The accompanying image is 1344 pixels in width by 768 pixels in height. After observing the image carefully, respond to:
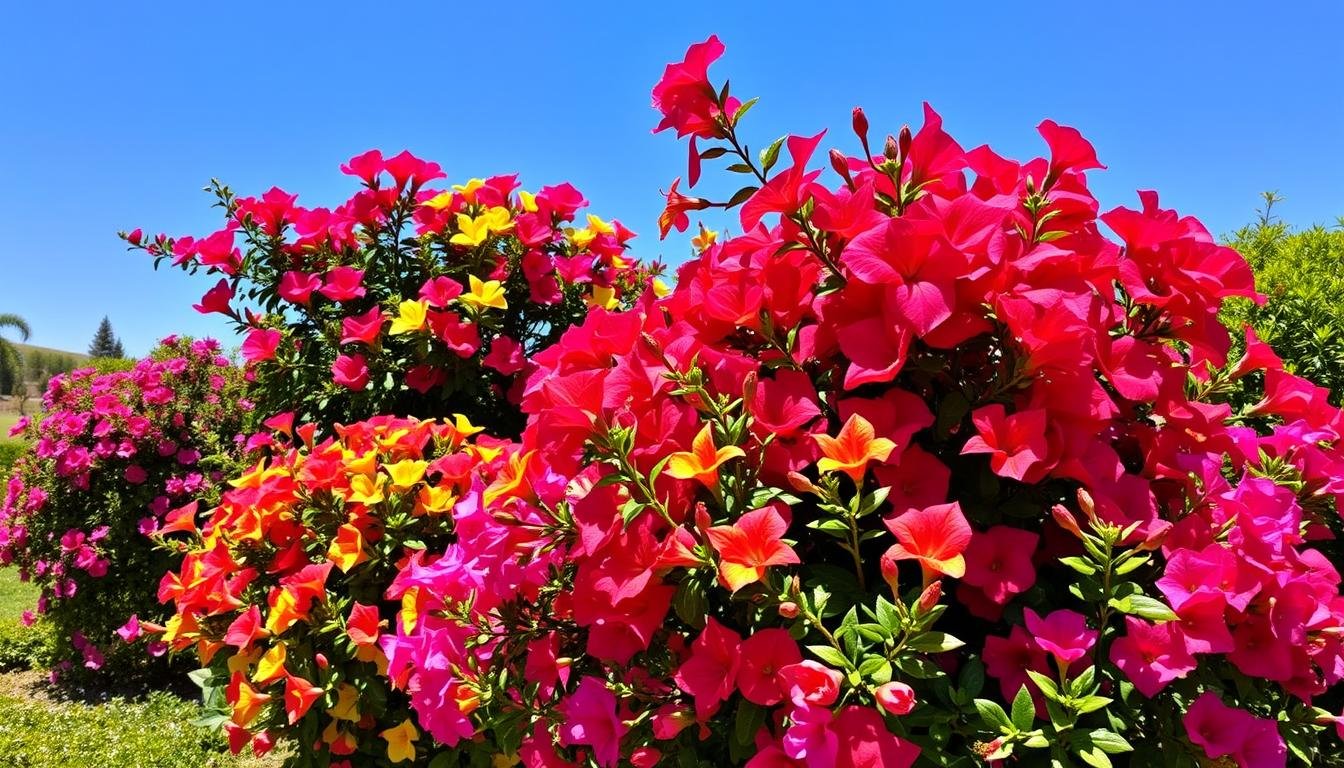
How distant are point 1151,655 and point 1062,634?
14 centimetres

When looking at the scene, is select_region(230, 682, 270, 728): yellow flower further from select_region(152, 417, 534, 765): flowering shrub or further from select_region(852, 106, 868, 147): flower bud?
select_region(852, 106, 868, 147): flower bud

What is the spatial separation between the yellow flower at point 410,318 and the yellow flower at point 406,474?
0.94 meters

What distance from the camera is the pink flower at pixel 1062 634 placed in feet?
3.55

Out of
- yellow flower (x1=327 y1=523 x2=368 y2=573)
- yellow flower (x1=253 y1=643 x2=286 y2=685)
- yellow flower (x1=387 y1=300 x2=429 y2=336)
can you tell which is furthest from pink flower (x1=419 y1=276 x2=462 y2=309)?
yellow flower (x1=253 y1=643 x2=286 y2=685)

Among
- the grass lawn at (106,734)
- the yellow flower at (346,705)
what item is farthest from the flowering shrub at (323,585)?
the grass lawn at (106,734)

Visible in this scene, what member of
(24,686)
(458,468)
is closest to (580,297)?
(458,468)

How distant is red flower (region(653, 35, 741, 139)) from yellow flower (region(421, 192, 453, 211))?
2.36 m

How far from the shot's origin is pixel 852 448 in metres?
1.15

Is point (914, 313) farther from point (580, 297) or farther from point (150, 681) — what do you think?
point (150, 681)

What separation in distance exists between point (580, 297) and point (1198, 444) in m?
2.78

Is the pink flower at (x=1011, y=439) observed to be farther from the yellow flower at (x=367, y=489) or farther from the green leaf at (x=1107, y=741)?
the yellow flower at (x=367, y=489)

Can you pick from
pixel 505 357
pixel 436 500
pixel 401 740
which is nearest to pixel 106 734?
pixel 505 357

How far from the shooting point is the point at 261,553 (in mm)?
2391

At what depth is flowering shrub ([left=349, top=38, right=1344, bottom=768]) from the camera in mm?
1106
